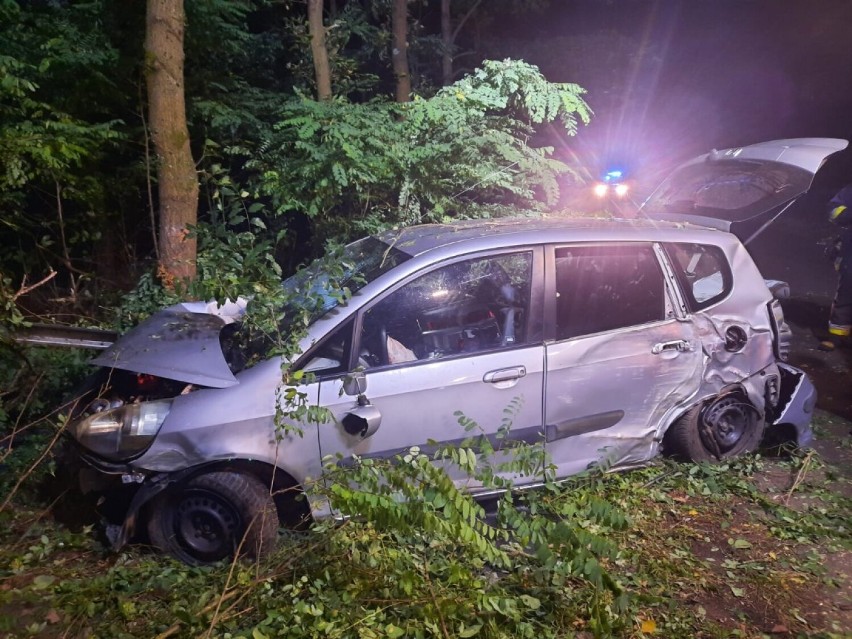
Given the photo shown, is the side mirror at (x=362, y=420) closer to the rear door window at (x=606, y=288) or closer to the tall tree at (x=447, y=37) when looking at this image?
the rear door window at (x=606, y=288)

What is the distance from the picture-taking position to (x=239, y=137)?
746cm

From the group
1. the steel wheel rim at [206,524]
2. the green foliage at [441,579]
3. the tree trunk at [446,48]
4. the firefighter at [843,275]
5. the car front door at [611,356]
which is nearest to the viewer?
the green foliage at [441,579]

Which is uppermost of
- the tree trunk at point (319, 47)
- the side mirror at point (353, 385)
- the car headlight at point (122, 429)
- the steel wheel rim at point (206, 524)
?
the tree trunk at point (319, 47)

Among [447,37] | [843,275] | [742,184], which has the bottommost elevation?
[843,275]

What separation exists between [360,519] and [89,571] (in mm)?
1432

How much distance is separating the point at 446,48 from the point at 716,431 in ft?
30.0

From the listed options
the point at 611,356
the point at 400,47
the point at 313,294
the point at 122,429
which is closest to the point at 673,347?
the point at 611,356

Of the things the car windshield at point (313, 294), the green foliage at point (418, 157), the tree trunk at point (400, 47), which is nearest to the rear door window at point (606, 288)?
the car windshield at point (313, 294)

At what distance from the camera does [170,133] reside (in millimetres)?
5320

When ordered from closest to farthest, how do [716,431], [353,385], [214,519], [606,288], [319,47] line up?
[353,385] → [214,519] → [606,288] → [716,431] → [319,47]

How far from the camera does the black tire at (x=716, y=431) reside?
12.9ft

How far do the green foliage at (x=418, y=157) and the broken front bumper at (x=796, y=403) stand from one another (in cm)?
353

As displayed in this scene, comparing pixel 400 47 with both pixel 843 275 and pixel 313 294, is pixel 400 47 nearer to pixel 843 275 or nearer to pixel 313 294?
pixel 843 275

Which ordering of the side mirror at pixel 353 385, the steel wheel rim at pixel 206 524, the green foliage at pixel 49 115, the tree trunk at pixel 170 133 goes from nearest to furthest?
1. the side mirror at pixel 353 385
2. the steel wheel rim at pixel 206 524
3. the tree trunk at pixel 170 133
4. the green foliage at pixel 49 115
